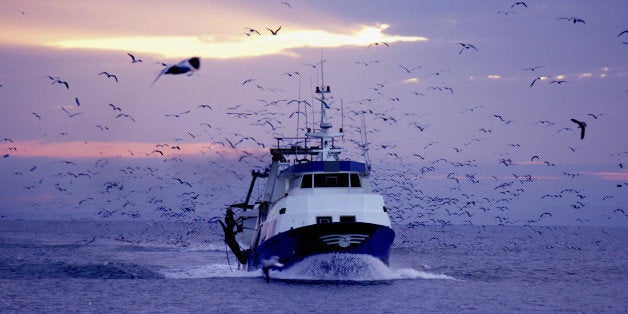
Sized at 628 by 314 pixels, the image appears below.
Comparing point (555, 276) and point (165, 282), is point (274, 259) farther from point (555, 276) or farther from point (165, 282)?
point (555, 276)

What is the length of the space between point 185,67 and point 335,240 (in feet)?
76.7

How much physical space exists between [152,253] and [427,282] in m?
47.2

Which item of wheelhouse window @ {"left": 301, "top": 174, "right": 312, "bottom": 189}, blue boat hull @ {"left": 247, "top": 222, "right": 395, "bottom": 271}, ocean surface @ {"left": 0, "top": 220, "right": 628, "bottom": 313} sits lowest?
ocean surface @ {"left": 0, "top": 220, "right": 628, "bottom": 313}

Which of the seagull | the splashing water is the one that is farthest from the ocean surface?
the seagull

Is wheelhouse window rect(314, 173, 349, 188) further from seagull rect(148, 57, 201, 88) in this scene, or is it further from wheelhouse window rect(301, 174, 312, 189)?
seagull rect(148, 57, 201, 88)

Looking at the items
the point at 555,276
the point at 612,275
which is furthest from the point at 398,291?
the point at 612,275

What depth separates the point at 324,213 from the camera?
A: 4694 cm

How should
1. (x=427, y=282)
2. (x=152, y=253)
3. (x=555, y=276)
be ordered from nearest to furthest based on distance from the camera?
(x=427, y=282) < (x=555, y=276) < (x=152, y=253)

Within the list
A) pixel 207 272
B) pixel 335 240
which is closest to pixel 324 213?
Answer: pixel 335 240

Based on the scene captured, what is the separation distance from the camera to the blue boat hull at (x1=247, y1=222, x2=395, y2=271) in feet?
148

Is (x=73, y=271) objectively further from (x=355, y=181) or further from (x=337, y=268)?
(x=355, y=181)

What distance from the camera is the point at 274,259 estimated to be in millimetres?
50906

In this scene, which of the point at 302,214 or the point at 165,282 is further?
the point at 165,282

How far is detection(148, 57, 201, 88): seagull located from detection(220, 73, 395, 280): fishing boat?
2243 centimetres
